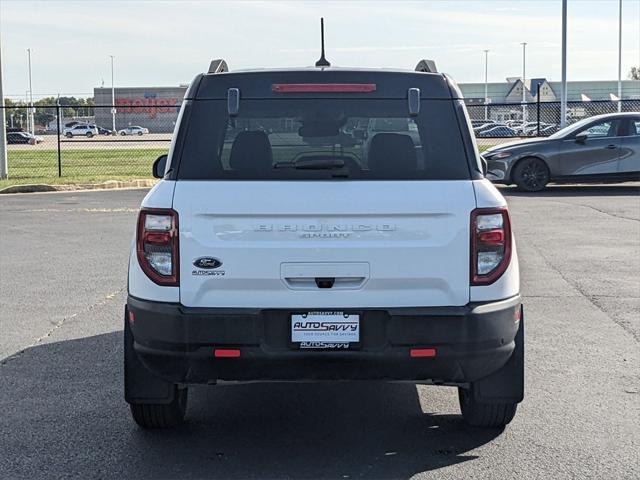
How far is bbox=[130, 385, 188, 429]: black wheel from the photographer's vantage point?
5.14 meters

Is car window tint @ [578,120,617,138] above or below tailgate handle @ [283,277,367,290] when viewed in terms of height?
above

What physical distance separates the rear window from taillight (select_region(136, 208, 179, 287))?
0.82ft

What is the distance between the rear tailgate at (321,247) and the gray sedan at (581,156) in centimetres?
1555

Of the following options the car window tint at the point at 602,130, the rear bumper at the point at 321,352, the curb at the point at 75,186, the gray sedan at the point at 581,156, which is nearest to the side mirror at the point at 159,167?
the rear bumper at the point at 321,352

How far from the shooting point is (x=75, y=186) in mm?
22141

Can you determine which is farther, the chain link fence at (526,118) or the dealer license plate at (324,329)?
the chain link fence at (526,118)

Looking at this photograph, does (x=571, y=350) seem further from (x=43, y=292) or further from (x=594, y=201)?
(x=594, y=201)

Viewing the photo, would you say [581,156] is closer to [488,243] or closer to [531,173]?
[531,173]

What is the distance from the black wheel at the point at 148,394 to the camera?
4.89m

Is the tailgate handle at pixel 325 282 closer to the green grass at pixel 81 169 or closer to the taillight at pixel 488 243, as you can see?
the taillight at pixel 488 243

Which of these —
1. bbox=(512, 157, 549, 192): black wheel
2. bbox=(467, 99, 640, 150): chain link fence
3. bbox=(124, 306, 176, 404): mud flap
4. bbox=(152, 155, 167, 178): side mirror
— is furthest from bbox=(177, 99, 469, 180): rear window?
bbox=(467, 99, 640, 150): chain link fence

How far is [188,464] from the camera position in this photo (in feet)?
15.7

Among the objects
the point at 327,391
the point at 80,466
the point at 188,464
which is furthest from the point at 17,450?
the point at 327,391

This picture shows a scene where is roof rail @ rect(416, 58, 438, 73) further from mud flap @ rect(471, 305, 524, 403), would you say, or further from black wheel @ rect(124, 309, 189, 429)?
black wheel @ rect(124, 309, 189, 429)
